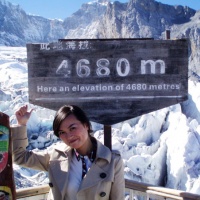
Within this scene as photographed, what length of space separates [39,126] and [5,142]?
42.7ft

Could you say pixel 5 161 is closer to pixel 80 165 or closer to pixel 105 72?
pixel 80 165

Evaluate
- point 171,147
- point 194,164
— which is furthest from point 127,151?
point 194,164

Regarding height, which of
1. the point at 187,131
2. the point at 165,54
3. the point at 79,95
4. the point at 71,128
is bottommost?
the point at 187,131

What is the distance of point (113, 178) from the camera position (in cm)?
147

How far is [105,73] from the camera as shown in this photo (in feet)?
6.82

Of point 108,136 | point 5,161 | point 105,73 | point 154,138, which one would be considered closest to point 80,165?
point 5,161

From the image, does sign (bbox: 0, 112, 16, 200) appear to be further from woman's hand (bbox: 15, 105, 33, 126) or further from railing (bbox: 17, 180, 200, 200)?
railing (bbox: 17, 180, 200, 200)

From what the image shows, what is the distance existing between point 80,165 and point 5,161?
13.8 inches

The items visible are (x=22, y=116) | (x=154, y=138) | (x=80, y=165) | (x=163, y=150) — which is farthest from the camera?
(x=154, y=138)

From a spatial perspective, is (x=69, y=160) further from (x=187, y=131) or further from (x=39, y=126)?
A: (x=39, y=126)

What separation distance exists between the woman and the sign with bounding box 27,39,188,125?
58cm

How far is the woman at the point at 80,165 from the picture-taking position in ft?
4.68

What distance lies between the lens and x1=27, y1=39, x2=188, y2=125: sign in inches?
81.7

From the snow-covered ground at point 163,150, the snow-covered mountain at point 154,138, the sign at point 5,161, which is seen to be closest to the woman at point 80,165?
the sign at point 5,161
